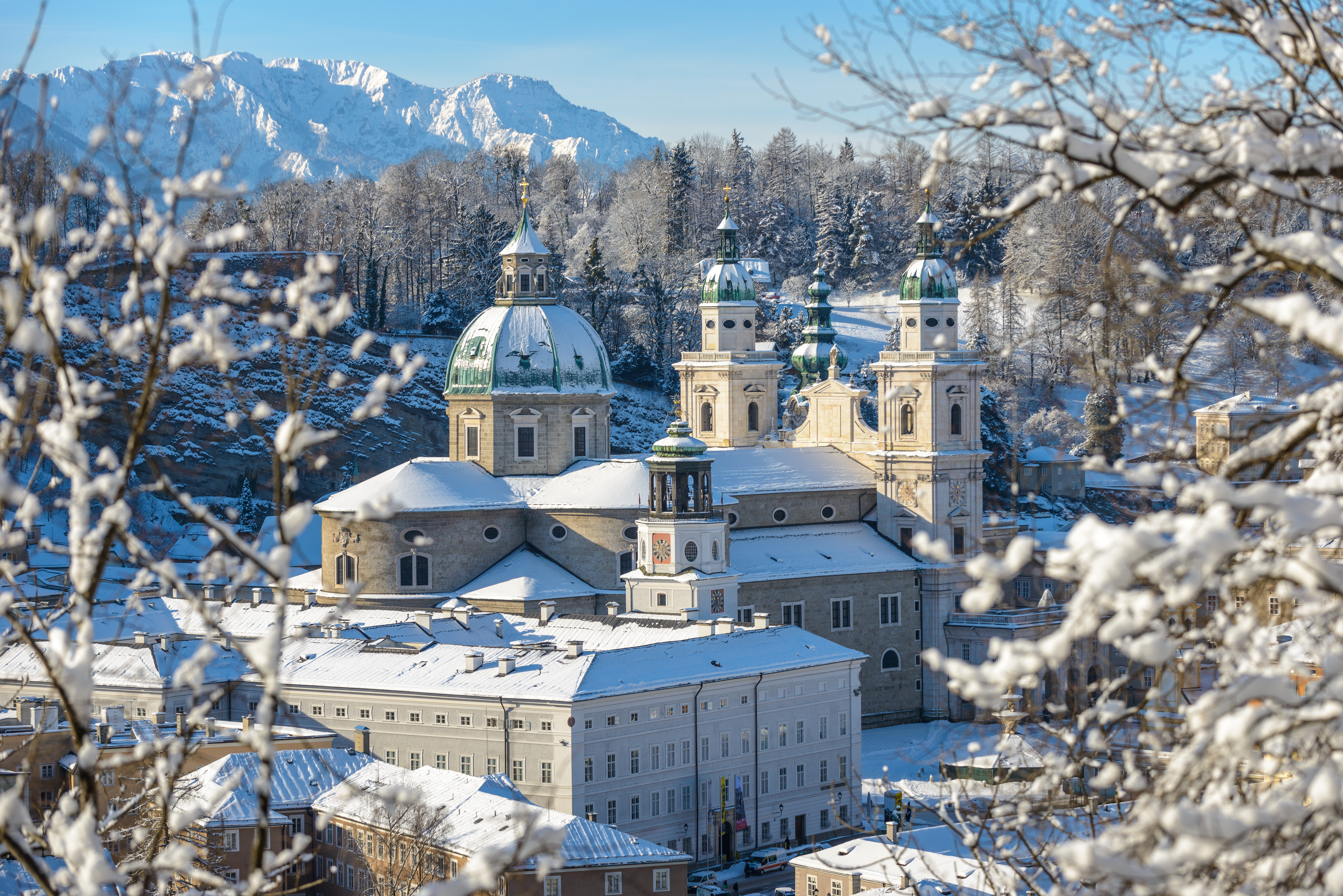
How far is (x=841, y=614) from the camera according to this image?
58.8 metres

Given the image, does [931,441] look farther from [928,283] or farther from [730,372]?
[730,372]

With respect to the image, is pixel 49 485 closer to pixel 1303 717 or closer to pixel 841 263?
pixel 1303 717

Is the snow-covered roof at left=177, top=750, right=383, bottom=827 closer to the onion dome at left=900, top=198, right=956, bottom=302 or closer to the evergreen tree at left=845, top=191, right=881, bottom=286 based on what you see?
the onion dome at left=900, top=198, right=956, bottom=302

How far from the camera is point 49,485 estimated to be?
9.16m

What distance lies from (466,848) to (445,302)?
65.7 meters

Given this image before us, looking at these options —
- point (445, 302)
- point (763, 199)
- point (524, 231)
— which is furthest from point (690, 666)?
point (763, 199)

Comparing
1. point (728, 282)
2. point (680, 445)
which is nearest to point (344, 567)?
point (680, 445)

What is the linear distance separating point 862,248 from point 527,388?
208 ft

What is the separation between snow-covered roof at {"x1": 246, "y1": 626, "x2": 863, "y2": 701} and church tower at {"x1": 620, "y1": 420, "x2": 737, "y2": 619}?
2629 millimetres

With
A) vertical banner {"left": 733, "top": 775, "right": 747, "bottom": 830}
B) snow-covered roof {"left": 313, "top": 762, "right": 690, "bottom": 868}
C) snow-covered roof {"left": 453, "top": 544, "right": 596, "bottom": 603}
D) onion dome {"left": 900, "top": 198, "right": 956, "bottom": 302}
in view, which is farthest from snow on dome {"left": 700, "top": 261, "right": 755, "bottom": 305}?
snow-covered roof {"left": 313, "top": 762, "right": 690, "bottom": 868}

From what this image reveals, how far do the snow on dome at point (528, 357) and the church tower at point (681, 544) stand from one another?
6135 millimetres

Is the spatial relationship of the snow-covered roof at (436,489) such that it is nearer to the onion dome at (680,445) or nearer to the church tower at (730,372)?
the onion dome at (680,445)

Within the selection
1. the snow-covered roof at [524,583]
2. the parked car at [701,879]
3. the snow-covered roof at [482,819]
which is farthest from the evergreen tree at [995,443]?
the snow-covered roof at [482,819]

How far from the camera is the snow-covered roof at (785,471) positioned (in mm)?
59281
